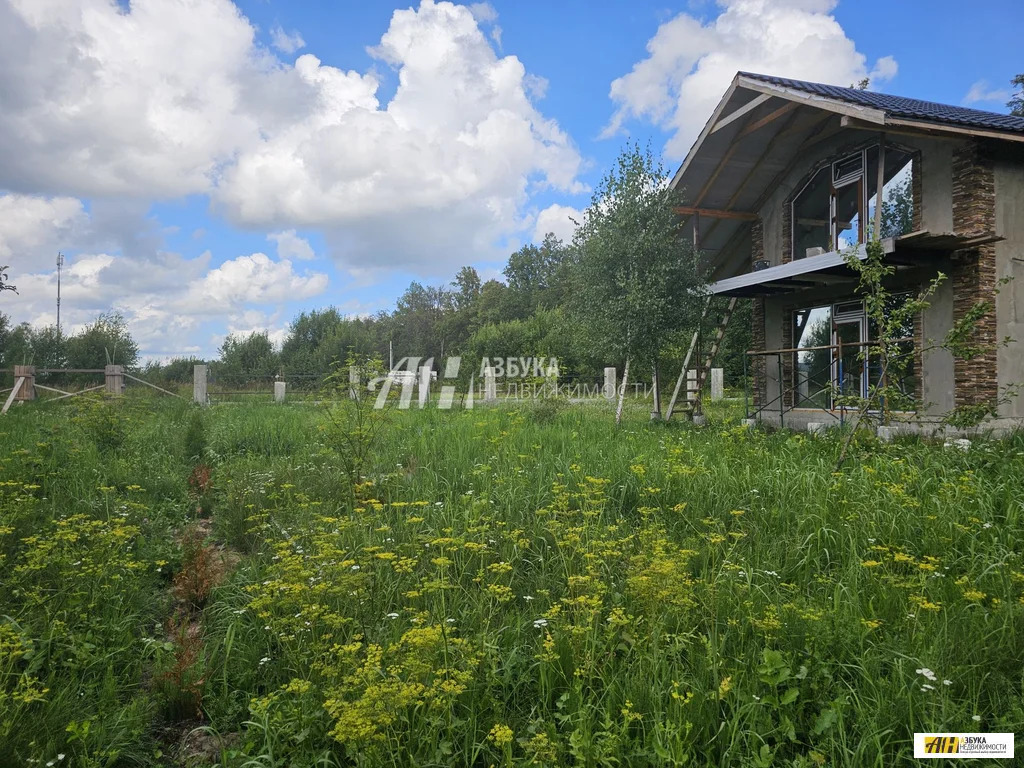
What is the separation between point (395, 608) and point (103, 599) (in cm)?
190

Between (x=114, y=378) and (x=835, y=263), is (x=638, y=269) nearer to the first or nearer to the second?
(x=835, y=263)

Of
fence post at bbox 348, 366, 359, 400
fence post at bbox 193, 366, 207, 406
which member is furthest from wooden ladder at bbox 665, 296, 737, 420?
fence post at bbox 193, 366, 207, 406

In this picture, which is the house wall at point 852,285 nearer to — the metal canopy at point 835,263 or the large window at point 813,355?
the large window at point 813,355

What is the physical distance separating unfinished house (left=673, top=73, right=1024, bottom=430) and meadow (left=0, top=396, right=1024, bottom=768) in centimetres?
273

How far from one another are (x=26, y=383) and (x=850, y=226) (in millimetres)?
19901

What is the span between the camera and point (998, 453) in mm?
7410

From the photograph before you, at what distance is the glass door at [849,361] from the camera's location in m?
11.6

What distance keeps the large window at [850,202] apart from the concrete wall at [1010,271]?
51.7 inches

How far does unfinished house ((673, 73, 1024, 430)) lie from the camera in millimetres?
9500

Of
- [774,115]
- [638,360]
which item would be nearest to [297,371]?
[638,360]

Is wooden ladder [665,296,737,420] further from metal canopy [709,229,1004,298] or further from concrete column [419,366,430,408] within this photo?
concrete column [419,366,430,408]

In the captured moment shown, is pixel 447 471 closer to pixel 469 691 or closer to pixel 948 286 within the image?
pixel 469 691
